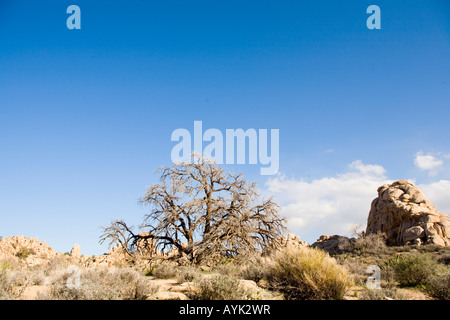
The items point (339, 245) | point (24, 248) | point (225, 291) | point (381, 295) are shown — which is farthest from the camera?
point (339, 245)

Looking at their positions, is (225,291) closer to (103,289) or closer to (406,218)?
(103,289)

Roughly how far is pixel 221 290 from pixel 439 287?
6.35m

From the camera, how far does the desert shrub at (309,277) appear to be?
26.4 feet

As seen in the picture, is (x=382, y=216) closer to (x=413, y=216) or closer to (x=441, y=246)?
(x=413, y=216)

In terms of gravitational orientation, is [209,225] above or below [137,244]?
above

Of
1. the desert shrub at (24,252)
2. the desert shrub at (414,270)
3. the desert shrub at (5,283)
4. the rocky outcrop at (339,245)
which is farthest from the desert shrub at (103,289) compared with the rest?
the desert shrub at (24,252)

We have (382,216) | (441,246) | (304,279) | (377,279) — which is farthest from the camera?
(382,216)

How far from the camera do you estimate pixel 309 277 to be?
833 cm

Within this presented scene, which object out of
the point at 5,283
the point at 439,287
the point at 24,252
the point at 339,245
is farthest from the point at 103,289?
the point at 339,245

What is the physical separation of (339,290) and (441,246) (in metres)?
26.8
